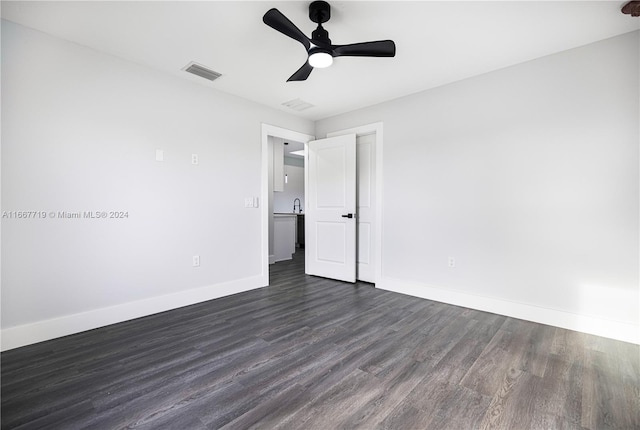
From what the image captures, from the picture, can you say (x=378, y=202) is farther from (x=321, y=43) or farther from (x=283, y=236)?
(x=283, y=236)

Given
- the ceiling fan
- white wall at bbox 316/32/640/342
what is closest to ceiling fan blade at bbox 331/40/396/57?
the ceiling fan

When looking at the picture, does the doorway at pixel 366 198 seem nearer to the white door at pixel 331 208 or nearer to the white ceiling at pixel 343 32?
the white door at pixel 331 208

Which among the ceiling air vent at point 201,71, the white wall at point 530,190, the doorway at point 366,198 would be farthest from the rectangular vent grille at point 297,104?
the white wall at point 530,190

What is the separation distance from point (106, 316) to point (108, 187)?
1.24 meters

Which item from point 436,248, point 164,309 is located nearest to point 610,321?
point 436,248

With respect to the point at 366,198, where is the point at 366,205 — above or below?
below

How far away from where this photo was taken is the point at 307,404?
1632 mm

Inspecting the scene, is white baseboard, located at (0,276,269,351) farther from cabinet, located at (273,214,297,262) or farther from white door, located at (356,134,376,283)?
cabinet, located at (273,214,297,262)

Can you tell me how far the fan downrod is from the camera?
2062 millimetres

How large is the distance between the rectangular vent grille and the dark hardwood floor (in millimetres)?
2820

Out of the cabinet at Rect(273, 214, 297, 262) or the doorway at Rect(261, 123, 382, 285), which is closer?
the doorway at Rect(261, 123, 382, 285)

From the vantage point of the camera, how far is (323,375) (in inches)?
75.4

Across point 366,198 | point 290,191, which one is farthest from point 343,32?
point 290,191

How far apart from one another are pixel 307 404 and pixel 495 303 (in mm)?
2430
